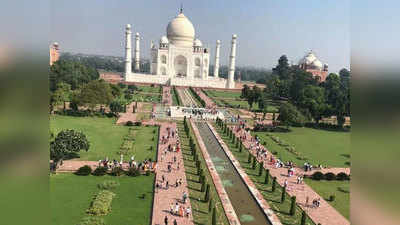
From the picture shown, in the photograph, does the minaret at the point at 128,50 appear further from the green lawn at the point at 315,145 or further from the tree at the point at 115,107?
the green lawn at the point at 315,145

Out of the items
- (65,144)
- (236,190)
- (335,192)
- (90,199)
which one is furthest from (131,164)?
(335,192)

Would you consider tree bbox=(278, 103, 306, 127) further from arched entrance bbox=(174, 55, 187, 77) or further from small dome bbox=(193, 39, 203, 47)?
small dome bbox=(193, 39, 203, 47)

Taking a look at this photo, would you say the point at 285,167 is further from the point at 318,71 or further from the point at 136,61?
the point at 136,61

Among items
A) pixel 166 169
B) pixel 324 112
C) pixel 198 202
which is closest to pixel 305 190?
pixel 198 202

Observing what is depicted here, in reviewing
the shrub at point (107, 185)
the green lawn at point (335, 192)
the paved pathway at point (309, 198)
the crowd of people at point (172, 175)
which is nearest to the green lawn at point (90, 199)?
the shrub at point (107, 185)

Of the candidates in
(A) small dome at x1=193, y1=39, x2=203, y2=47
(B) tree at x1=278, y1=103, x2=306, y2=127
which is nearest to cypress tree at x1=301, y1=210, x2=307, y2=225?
(B) tree at x1=278, y1=103, x2=306, y2=127

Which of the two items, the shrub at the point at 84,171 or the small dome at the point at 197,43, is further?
the small dome at the point at 197,43
